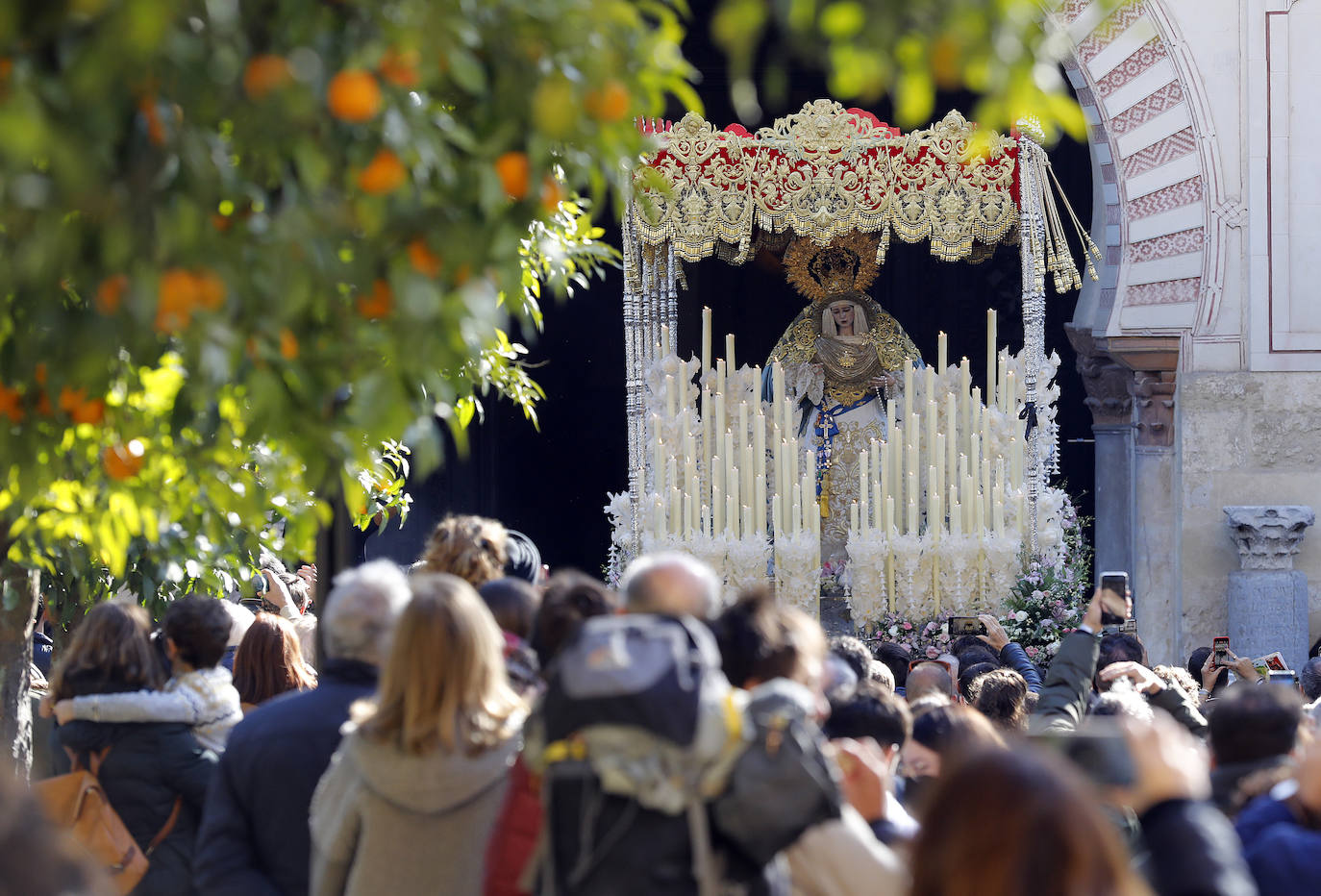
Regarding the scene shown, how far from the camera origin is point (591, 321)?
13008 mm

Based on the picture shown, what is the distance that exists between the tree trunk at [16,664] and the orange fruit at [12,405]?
2.03m

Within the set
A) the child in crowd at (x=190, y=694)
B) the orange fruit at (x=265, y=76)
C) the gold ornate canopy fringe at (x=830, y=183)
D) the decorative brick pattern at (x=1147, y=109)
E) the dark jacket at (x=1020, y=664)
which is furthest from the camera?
the decorative brick pattern at (x=1147, y=109)

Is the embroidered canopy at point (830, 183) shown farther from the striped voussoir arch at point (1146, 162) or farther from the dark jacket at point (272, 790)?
the dark jacket at point (272, 790)

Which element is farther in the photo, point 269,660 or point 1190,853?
point 269,660

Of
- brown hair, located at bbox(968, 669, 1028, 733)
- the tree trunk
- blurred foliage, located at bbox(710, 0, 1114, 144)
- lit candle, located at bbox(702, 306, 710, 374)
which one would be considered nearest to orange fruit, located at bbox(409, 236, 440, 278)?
blurred foliage, located at bbox(710, 0, 1114, 144)

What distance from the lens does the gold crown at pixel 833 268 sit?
9.96 m

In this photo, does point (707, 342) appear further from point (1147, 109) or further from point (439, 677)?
point (439, 677)

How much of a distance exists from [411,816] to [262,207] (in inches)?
46.4

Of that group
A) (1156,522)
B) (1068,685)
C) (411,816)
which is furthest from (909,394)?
(411,816)

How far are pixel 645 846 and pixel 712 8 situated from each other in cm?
989

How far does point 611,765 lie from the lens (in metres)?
2.29

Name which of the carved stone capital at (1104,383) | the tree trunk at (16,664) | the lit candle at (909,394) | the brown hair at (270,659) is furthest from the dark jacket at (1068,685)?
the carved stone capital at (1104,383)

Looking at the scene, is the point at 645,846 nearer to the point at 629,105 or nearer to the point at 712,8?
the point at 629,105

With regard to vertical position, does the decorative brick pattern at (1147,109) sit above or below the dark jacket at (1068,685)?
above
